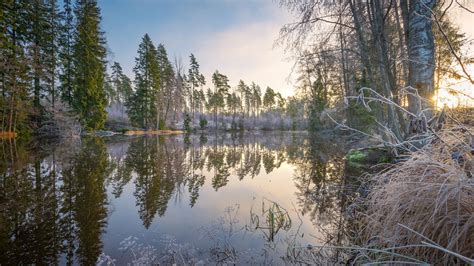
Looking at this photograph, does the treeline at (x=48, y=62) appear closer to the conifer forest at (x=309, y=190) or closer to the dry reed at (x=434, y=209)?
the conifer forest at (x=309, y=190)

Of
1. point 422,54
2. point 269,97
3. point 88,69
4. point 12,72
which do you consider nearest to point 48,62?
point 88,69

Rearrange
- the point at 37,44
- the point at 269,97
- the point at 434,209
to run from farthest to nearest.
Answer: the point at 269,97, the point at 37,44, the point at 434,209

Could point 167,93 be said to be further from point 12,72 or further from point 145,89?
point 12,72

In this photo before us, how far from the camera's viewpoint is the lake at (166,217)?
8.53 ft

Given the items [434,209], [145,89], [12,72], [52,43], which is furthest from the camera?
[145,89]

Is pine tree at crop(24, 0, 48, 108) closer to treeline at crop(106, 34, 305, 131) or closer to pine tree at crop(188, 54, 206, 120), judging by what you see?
treeline at crop(106, 34, 305, 131)

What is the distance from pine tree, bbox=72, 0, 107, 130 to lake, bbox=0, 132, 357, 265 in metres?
19.2

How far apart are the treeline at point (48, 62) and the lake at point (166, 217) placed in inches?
534

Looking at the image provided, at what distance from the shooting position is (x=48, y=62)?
71.0 feet

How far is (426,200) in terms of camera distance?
151 cm

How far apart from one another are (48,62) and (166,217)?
24.6 meters

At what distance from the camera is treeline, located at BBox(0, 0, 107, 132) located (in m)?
16.3

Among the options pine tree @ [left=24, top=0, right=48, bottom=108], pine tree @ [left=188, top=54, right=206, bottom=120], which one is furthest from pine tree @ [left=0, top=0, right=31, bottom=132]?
pine tree @ [left=188, top=54, right=206, bottom=120]

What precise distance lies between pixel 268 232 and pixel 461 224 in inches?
84.9
